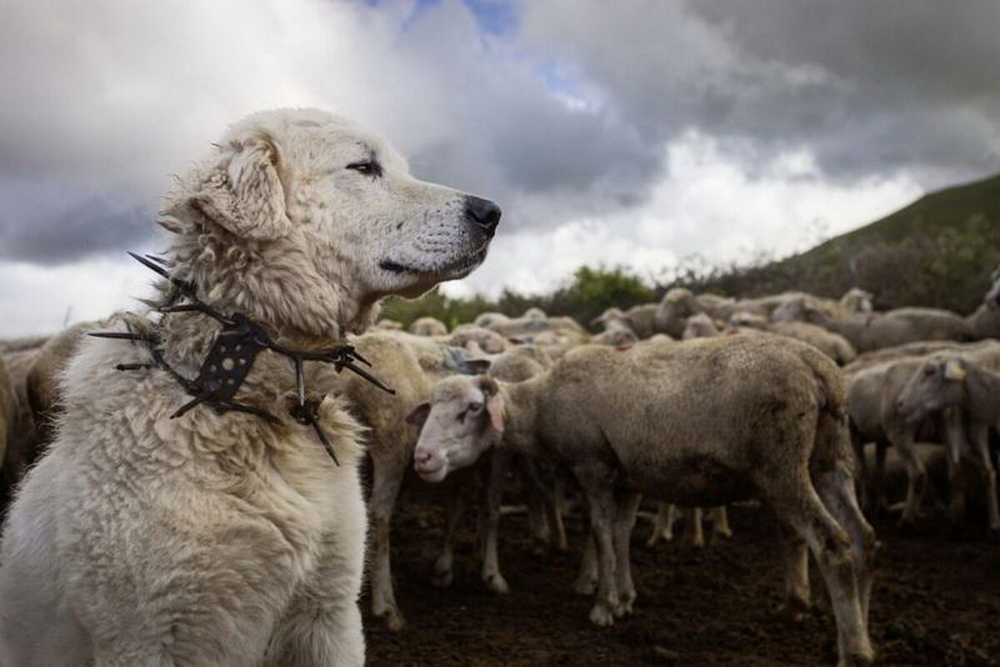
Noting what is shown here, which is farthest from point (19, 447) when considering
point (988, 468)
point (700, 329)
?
point (700, 329)

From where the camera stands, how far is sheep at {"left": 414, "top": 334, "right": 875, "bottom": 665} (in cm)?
591

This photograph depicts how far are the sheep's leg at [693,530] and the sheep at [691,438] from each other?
1.69 metres

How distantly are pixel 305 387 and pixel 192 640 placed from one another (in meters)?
0.71

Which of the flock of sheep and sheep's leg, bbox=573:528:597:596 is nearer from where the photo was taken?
the flock of sheep

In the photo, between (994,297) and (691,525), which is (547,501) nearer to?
(691,525)

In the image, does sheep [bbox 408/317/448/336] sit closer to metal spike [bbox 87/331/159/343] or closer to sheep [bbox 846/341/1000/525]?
sheep [bbox 846/341/1000/525]

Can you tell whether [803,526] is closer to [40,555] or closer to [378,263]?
[378,263]

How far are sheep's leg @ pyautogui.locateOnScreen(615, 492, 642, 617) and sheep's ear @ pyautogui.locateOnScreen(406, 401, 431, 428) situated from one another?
5.44 ft

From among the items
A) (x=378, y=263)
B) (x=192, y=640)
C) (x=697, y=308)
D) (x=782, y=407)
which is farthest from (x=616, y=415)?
(x=697, y=308)

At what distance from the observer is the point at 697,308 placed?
17969mm

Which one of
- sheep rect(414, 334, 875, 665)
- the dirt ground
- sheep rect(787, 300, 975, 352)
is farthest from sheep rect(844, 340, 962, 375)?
sheep rect(414, 334, 875, 665)

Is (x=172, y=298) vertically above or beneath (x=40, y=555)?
above

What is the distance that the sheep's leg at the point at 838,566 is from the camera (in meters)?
5.52

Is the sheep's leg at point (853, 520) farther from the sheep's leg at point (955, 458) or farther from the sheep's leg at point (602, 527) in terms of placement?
the sheep's leg at point (955, 458)
